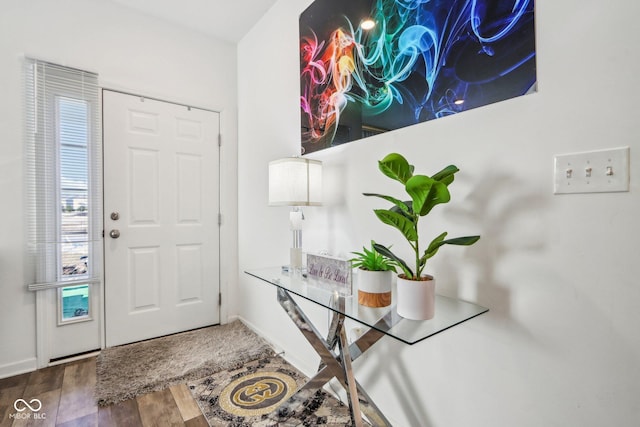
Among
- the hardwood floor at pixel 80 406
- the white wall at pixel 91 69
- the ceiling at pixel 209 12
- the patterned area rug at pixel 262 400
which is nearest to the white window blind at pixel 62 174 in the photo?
the white wall at pixel 91 69

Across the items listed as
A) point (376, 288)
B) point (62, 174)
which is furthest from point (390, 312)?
point (62, 174)

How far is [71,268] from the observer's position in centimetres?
221

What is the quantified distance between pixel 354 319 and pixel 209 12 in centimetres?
269

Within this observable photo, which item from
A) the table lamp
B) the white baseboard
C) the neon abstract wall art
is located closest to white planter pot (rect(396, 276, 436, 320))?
the neon abstract wall art

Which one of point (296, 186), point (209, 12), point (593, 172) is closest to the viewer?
point (593, 172)

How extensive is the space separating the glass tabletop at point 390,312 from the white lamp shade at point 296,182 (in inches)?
18.5

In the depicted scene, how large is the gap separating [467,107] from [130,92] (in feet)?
8.27

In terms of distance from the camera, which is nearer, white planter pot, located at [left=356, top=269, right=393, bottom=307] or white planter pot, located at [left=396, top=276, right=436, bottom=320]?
Answer: white planter pot, located at [left=396, top=276, right=436, bottom=320]

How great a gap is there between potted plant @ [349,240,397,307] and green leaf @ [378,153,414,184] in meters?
0.32

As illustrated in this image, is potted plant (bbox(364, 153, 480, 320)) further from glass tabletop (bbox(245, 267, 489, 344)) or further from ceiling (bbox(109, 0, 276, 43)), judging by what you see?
ceiling (bbox(109, 0, 276, 43))

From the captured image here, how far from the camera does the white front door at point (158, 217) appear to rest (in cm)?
239

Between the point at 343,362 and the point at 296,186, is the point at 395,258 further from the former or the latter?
the point at 296,186

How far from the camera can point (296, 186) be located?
1.66m

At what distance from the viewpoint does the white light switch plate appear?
2.73ft
